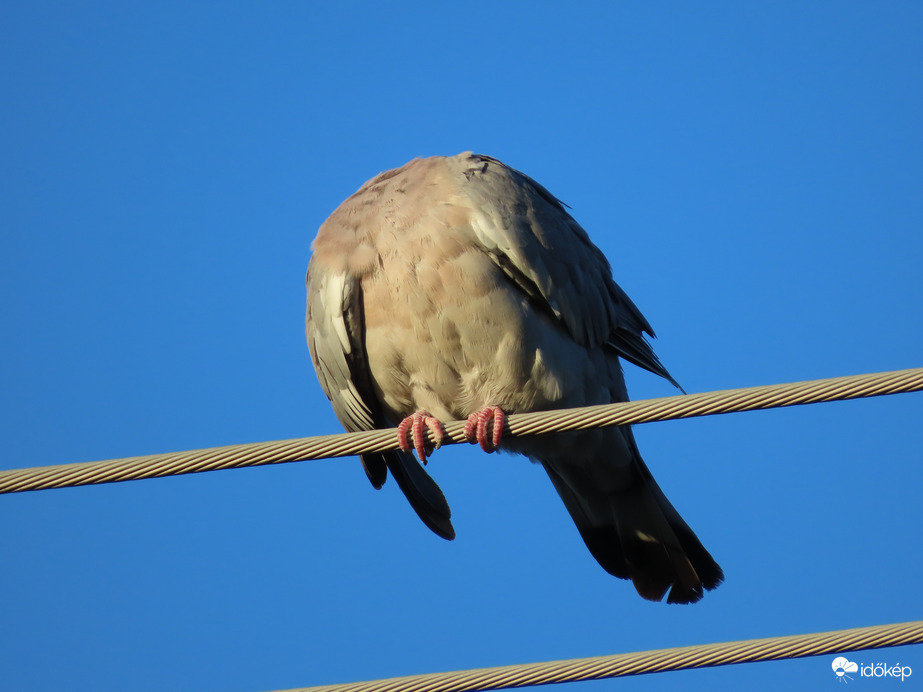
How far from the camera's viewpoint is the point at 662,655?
8.77 feet

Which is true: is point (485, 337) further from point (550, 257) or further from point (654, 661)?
point (654, 661)

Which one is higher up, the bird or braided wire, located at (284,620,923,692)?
the bird

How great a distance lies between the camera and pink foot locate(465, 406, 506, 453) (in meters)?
4.15

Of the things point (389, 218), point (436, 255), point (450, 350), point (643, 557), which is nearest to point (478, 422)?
point (450, 350)

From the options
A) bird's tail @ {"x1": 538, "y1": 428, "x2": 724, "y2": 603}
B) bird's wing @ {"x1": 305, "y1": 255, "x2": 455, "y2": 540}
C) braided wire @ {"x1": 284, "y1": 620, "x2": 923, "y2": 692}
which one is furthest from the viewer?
bird's tail @ {"x1": 538, "y1": 428, "x2": 724, "y2": 603}

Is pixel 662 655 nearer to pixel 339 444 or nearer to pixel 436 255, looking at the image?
pixel 339 444

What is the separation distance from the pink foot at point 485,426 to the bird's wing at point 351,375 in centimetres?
76

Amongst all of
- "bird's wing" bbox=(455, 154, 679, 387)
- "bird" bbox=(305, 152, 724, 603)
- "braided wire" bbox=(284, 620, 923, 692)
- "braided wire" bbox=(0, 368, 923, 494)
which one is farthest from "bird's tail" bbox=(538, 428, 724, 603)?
"braided wire" bbox=(284, 620, 923, 692)

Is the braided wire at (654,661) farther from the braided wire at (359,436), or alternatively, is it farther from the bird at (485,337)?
the bird at (485,337)

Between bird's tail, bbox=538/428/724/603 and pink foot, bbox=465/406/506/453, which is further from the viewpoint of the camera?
bird's tail, bbox=538/428/724/603

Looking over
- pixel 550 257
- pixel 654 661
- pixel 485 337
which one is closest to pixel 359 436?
pixel 654 661

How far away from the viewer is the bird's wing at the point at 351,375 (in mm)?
4547

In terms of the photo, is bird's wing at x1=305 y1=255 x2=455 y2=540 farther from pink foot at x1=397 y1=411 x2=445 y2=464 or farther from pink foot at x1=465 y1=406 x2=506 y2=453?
pink foot at x1=465 y1=406 x2=506 y2=453

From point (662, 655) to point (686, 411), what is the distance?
71 cm
